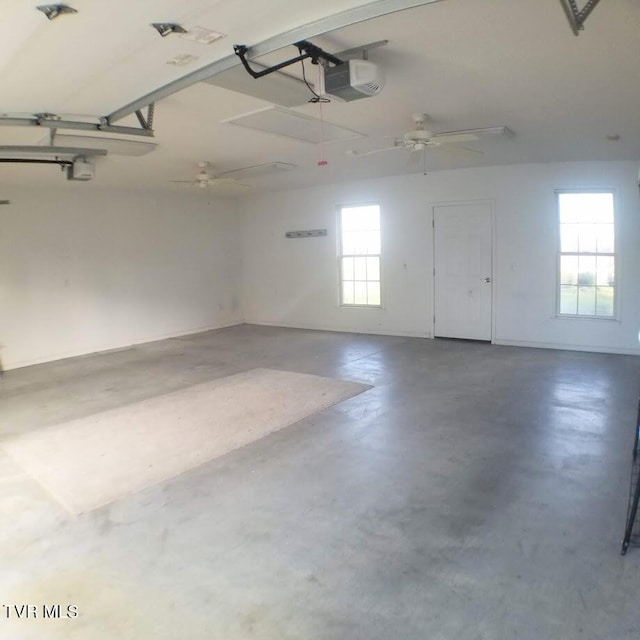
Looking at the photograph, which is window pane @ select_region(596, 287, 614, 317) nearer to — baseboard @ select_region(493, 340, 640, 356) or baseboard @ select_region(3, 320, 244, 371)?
baseboard @ select_region(493, 340, 640, 356)

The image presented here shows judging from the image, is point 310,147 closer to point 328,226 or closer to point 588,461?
point 328,226

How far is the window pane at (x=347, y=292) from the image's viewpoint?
863 cm

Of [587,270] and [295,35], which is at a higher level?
[295,35]

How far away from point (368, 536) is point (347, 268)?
21.2ft

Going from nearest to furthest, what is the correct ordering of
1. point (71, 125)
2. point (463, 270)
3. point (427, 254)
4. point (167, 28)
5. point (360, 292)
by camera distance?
point (167, 28), point (71, 125), point (463, 270), point (427, 254), point (360, 292)

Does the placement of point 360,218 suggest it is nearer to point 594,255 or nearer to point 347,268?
point 347,268

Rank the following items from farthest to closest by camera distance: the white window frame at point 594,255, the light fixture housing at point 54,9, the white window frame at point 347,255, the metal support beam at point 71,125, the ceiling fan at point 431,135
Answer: the white window frame at point 347,255 < the white window frame at point 594,255 < the ceiling fan at point 431,135 < the metal support beam at point 71,125 < the light fixture housing at point 54,9

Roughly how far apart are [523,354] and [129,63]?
553 cm

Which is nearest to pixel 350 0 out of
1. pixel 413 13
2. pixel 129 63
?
pixel 413 13

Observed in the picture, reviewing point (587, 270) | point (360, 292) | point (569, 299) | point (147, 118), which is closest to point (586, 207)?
point (587, 270)

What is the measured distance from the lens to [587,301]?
6547 mm

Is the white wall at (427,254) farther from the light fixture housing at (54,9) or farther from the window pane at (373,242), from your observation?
the light fixture housing at (54,9)

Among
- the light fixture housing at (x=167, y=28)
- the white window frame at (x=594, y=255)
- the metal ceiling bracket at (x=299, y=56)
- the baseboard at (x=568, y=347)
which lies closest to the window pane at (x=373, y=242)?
the baseboard at (x=568, y=347)

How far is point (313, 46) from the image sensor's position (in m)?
2.78
